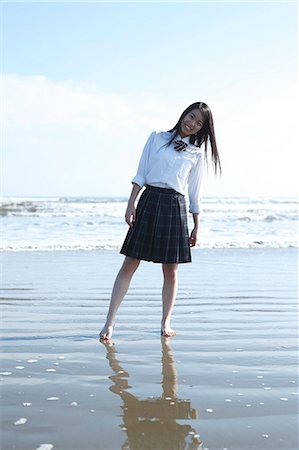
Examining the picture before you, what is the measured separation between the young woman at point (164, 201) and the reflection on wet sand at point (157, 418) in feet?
3.89

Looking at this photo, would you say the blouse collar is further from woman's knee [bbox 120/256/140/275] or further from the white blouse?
woman's knee [bbox 120/256/140/275]

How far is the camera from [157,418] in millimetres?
2408

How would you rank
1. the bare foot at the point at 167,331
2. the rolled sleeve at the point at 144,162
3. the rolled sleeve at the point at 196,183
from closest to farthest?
the bare foot at the point at 167,331
the rolled sleeve at the point at 144,162
the rolled sleeve at the point at 196,183

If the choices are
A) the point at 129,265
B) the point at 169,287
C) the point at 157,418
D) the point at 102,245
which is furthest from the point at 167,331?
the point at 102,245

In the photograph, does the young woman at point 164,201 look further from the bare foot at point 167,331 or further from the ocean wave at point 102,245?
the ocean wave at point 102,245

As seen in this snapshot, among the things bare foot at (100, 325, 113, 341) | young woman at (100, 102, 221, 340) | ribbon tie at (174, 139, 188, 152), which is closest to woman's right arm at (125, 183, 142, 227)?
young woman at (100, 102, 221, 340)

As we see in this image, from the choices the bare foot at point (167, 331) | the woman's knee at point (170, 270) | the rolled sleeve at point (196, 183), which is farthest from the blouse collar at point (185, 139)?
the bare foot at point (167, 331)

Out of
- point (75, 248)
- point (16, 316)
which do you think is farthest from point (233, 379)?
point (75, 248)

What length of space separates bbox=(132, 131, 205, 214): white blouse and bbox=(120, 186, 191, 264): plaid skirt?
0.22 feet

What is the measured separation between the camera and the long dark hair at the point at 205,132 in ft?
13.6

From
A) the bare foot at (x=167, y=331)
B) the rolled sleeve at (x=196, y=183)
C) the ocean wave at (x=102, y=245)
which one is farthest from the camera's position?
the ocean wave at (x=102, y=245)

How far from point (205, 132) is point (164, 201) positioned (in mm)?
599

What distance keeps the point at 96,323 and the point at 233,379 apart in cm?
174

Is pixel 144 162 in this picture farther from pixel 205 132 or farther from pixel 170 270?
pixel 170 270
